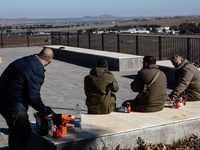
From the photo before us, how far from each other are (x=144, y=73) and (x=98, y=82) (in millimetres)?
839

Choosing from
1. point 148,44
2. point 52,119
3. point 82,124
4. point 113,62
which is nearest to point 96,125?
point 82,124

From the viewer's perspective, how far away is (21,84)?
4.70 meters

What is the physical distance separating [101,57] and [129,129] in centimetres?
1107

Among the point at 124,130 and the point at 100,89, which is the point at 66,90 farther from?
the point at 124,130

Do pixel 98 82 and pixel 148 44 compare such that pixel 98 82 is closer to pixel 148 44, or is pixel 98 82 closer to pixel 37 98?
pixel 37 98

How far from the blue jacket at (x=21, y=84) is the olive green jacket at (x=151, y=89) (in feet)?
7.55

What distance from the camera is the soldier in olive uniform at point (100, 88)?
636cm

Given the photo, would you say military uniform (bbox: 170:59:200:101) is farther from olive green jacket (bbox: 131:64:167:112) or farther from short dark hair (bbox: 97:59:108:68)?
short dark hair (bbox: 97:59:108:68)

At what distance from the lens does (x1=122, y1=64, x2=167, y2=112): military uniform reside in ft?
21.3

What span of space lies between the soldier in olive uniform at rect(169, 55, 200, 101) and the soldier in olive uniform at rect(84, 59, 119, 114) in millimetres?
1355

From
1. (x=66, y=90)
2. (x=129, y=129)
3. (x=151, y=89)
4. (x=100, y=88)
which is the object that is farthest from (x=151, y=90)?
(x=66, y=90)

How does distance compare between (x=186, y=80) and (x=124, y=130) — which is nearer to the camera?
(x=124, y=130)

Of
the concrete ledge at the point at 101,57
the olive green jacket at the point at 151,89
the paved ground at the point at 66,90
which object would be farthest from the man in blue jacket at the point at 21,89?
the concrete ledge at the point at 101,57

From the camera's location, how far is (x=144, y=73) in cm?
649
